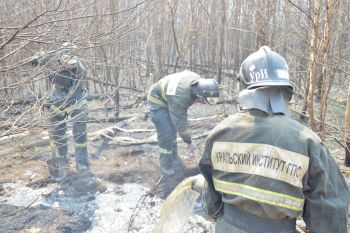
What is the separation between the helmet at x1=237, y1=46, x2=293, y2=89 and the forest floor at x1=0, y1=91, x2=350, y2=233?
5.26ft

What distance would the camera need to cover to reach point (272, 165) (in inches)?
78.2

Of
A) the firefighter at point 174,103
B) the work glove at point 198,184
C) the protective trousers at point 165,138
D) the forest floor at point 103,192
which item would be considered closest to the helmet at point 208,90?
the firefighter at point 174,103

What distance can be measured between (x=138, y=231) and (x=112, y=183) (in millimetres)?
1423

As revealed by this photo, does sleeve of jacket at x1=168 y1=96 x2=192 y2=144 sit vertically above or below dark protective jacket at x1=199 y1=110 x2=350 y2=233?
below

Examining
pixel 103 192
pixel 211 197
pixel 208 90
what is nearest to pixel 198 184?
pixel 211 197

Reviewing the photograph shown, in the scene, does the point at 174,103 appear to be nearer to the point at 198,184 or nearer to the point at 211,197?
the point at 198,184

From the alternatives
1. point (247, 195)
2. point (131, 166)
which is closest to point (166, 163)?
point (131, 166)

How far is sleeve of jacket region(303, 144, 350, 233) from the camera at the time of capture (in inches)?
77.0

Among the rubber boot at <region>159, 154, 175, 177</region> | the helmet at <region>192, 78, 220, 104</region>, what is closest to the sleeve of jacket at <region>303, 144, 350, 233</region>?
the helmet at <region>192, 78, 220, 104</region>

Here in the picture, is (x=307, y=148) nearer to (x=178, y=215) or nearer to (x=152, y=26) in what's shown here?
(x=178, y=215)

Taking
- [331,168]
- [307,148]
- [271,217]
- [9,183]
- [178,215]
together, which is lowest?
[9,183]

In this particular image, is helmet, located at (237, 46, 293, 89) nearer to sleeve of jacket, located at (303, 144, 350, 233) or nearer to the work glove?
sleeve of jacket, located at (303, 144, 350, 233)

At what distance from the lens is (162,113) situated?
18.9ft

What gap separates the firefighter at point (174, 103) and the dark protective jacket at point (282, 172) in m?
2.92
